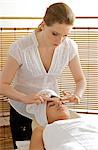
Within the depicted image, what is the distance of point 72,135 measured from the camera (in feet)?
5.82

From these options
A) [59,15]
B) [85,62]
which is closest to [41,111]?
[59,15]

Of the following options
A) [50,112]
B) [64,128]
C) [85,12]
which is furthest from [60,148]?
[85,12]

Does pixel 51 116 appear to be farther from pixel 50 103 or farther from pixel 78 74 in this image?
pixel 78 74

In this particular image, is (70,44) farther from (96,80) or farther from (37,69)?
(96,80)

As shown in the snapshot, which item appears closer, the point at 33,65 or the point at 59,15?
the point at 59,15

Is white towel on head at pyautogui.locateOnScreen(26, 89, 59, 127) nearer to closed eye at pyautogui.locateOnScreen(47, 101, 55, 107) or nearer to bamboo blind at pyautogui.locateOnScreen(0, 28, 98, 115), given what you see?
closed eye at pyautogui.locateOnScreen(47, 101, 55, 107)

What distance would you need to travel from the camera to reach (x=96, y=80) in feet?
9.34

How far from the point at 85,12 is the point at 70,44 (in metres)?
0.82

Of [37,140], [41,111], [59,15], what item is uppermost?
[59,15]

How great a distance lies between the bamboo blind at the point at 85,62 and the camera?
2697mm

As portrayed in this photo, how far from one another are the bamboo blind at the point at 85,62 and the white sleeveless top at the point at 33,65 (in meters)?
0.52

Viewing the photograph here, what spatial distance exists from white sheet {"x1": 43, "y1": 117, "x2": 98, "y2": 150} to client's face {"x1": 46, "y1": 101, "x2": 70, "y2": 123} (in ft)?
0.49

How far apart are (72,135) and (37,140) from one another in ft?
0.78

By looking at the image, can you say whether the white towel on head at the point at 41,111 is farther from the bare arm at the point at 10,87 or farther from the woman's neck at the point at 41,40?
the woman's neck at the point at 41,40
